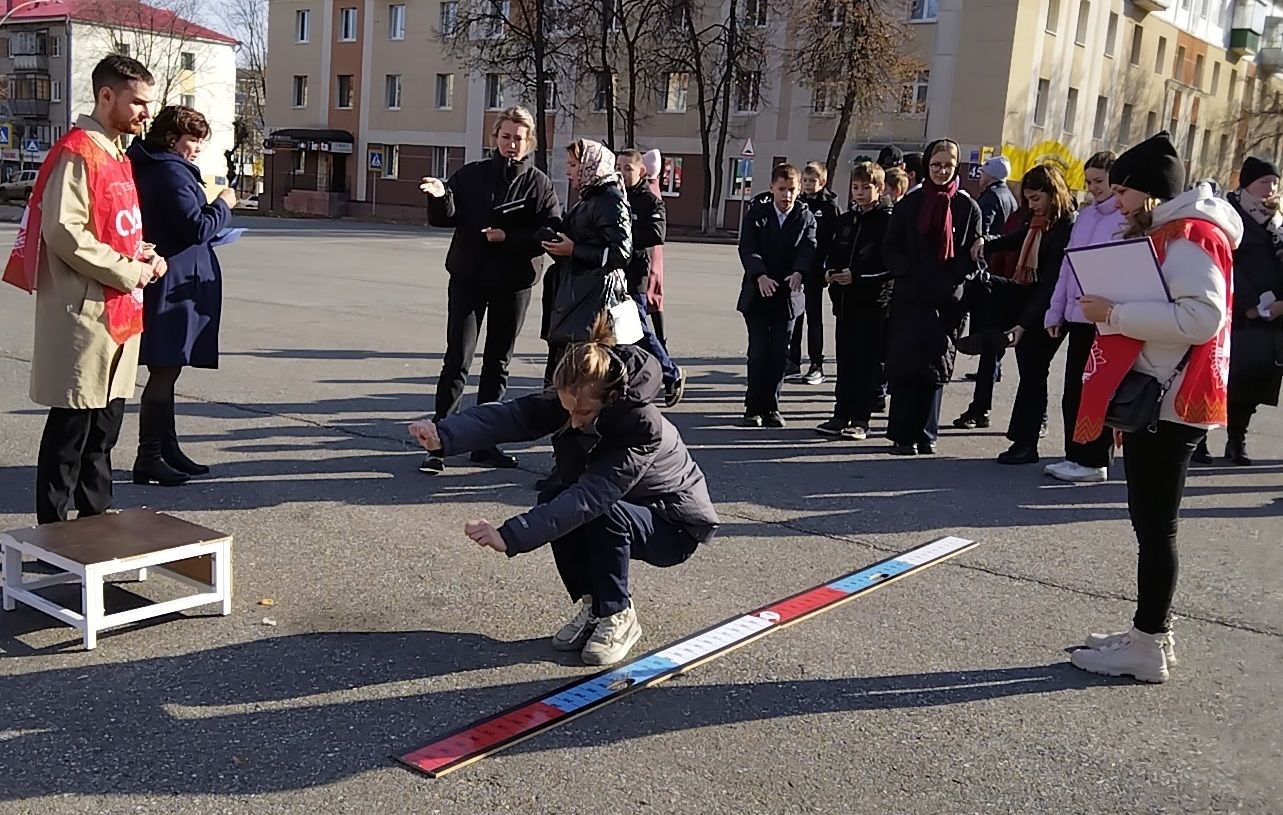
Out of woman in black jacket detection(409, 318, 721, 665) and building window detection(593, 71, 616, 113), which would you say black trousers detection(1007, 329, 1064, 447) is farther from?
building window detection(593, 71, 616, 113)

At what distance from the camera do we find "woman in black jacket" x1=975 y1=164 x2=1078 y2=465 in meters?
7.84

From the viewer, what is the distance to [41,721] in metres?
3.60

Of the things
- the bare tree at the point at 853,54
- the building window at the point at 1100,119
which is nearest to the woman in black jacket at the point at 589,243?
the bare tree at the point at 853,54

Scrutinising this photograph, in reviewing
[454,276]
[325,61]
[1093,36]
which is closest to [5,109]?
[325,61]

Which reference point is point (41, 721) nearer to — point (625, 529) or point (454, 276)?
point (625, 529)

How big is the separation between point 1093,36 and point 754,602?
1731 inches

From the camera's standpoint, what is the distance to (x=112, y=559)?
411 centimetres

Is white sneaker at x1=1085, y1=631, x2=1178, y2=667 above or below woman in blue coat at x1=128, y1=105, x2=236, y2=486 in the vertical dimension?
below

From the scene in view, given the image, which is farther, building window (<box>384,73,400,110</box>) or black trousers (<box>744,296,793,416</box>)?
building window (<box>384,73,400,110</box>)

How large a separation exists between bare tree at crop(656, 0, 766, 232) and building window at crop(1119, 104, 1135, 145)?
15.3 m

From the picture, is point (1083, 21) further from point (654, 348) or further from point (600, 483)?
point (600, 483)

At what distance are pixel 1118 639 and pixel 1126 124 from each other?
48.4 m

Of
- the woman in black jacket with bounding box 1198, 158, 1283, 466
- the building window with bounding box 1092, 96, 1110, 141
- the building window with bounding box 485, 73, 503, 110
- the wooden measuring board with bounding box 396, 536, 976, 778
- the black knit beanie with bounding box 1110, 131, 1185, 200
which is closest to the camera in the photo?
the wooden measuring board with bounding box 396, 536, 976, 778

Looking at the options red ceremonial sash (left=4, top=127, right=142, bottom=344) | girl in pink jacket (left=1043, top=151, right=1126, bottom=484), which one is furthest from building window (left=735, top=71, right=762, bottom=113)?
red ceremonial sash (left=4, top=127, right=142, bottom=344)
